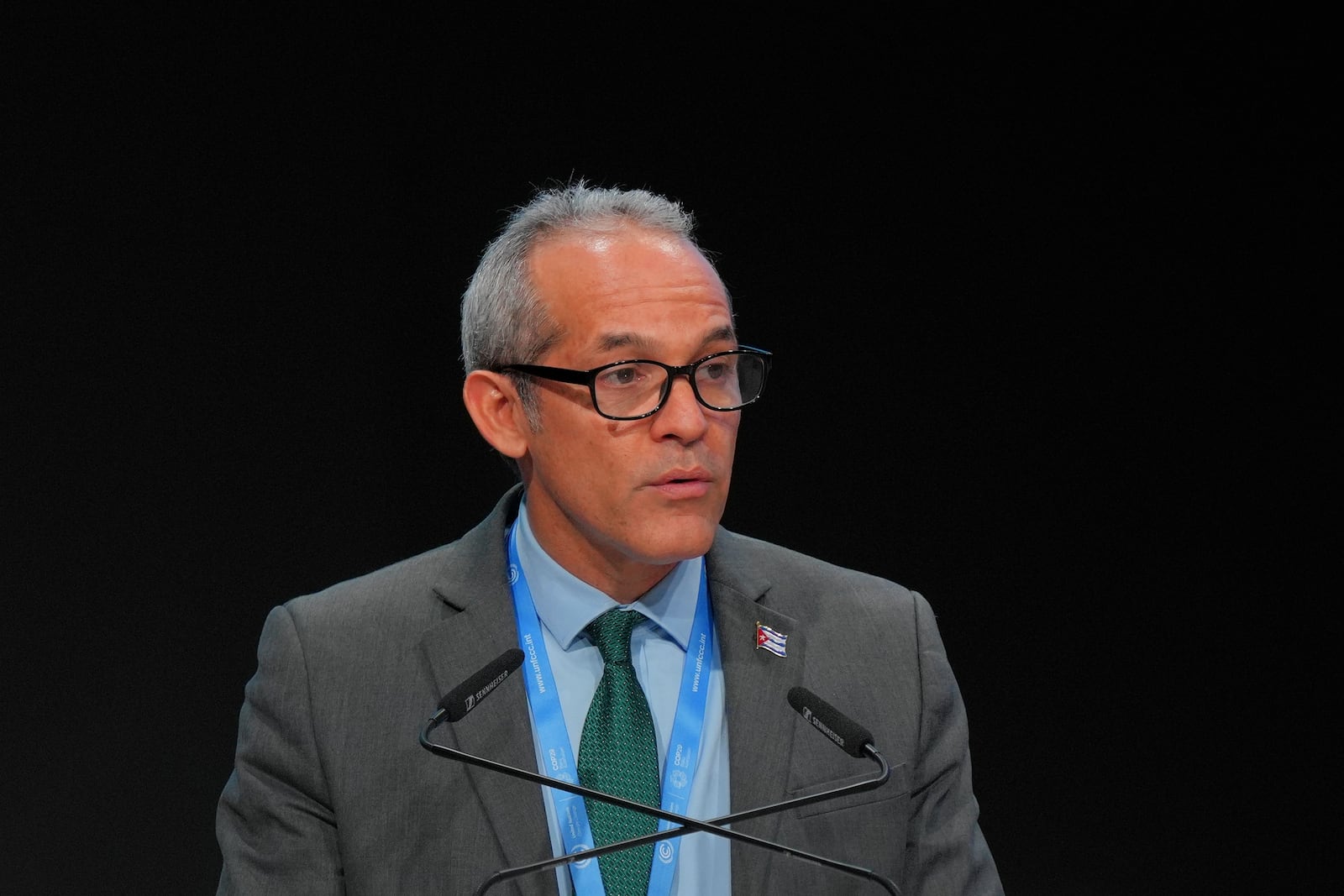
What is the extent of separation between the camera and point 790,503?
10.9 feet

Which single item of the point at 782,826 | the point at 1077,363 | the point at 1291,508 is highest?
the point at 1077,363

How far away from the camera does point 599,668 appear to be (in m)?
1.95

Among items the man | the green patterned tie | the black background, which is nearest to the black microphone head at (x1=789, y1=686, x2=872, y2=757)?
the man

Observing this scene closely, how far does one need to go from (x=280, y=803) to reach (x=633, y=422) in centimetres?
69

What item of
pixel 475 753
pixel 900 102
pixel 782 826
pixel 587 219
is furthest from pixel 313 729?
pixel 900 102

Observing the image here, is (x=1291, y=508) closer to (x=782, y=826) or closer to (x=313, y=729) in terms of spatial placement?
(x=782, y=826)

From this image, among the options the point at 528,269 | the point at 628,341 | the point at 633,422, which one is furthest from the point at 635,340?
the point at 528,269

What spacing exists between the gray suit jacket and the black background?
110 centimetres

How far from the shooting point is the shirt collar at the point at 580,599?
1952 millimetres

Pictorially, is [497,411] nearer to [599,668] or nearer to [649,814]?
[599,668]

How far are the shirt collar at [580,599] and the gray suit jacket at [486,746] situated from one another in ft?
0.14

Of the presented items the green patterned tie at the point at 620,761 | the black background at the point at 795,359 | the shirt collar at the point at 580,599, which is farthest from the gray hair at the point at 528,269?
the black background at the point at 795,359

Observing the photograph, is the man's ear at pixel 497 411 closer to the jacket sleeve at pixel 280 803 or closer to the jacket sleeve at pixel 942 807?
the jacket sleeve at pixel 280 803

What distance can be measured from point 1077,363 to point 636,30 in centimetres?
132
